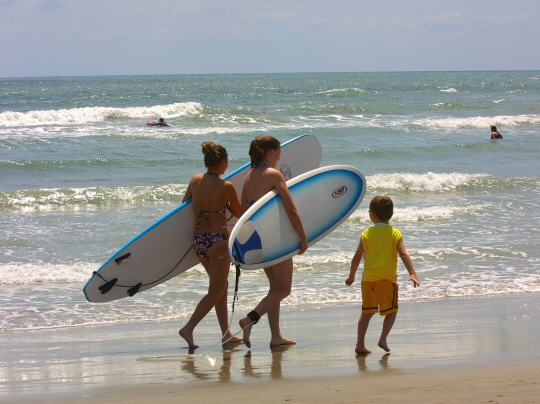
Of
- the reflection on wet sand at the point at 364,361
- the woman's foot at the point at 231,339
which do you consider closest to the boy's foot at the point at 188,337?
the woman's foot at the point at 231,339

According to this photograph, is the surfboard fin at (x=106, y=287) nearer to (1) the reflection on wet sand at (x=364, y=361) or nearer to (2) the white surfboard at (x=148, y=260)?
(2) the white surfboard at (x=148, y=260)

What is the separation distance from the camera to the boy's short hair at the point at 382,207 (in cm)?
431

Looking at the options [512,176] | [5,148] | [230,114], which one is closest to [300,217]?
[512,176]

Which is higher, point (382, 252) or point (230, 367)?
point (382, 252)

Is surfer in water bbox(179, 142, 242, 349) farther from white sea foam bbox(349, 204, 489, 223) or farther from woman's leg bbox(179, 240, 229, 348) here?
white sea foam bbox(349, 204, 489, 223)

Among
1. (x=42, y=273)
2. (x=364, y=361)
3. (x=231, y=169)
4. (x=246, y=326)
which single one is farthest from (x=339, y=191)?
(x=231, y=169)

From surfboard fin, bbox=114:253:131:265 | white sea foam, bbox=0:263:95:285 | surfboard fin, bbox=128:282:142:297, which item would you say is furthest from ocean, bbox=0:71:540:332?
surfboard fin, bbox=114:253:131:265

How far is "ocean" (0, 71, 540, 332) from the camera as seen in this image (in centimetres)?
696

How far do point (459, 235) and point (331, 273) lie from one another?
8.68 feet

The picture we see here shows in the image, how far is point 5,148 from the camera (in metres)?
19.6

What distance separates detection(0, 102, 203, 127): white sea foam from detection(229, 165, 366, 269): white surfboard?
23587 millimetres

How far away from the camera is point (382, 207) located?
14.2ft

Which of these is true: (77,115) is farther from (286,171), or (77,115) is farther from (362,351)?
(362,351)

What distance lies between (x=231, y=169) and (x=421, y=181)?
14.8 feet
